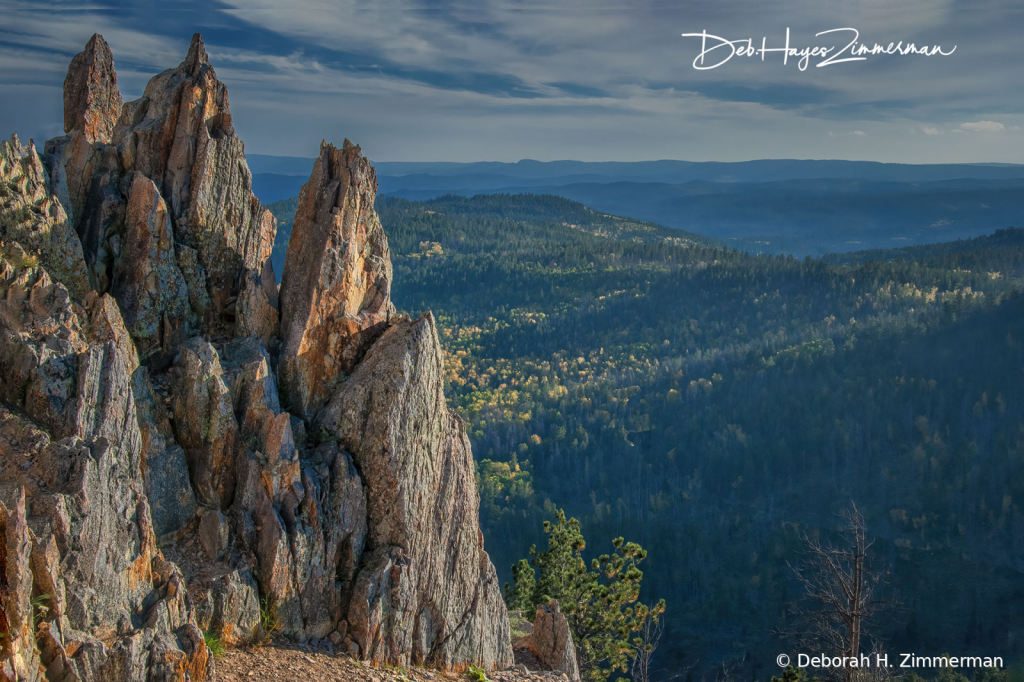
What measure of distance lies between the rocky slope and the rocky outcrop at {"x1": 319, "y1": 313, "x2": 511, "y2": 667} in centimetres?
7

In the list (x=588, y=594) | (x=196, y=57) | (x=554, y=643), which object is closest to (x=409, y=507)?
(x=554, y=643)

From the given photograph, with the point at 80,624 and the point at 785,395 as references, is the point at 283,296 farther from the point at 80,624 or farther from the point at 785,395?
the point at 785,395

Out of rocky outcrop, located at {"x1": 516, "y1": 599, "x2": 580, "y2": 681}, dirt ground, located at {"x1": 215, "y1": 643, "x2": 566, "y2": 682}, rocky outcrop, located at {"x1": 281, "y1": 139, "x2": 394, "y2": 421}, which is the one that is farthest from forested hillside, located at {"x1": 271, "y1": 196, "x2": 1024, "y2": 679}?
dirt ground, located at {"x1": 215, "y1": 643, "x2": 566, "y2": 682}

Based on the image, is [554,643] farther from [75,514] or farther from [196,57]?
[196,57]

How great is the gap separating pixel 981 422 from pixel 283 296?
167701 mm

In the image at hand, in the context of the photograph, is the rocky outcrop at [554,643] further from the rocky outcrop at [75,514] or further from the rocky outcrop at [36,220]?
the rocky outcrop at [36,220]

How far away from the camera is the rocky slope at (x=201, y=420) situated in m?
13.7

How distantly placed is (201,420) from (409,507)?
18.8 feet

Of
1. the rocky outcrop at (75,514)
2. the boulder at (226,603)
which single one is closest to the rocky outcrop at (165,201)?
the rocky outcrop at (75,514)

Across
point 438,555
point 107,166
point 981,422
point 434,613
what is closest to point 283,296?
point 107,166

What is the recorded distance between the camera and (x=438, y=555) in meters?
21.8

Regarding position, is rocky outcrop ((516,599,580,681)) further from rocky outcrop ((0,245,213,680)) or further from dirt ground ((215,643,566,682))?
rocky outcrop ((0,245,213,680))

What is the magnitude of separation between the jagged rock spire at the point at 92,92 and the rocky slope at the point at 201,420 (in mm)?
70

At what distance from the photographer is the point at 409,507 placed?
20.3 meters
